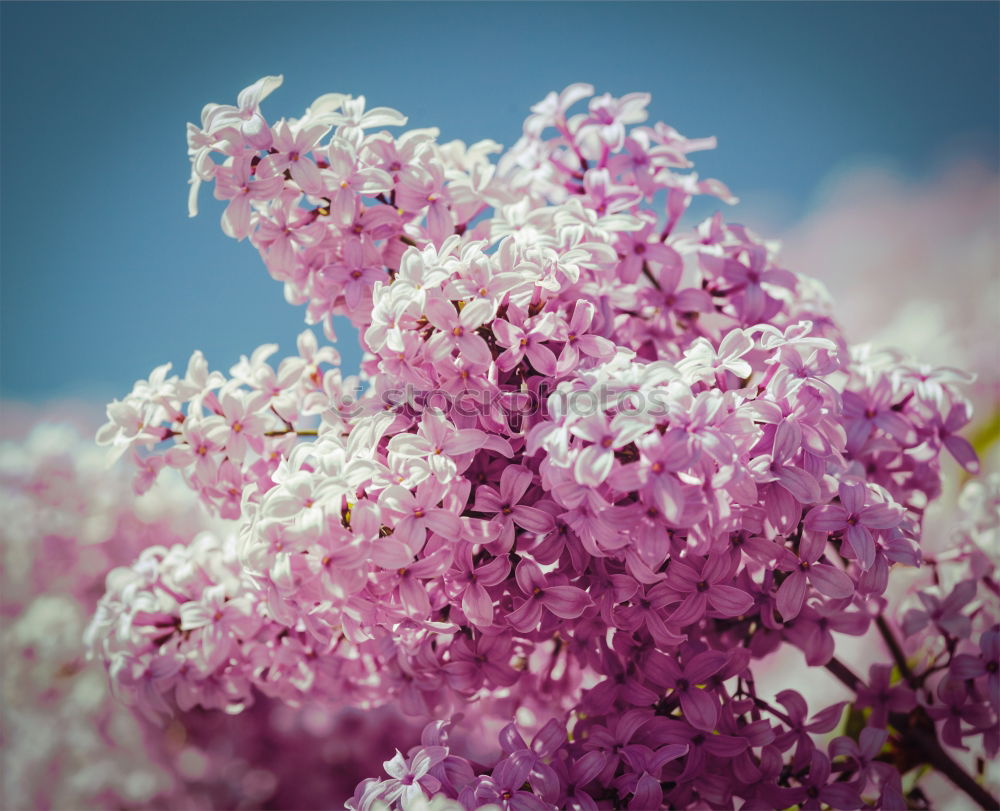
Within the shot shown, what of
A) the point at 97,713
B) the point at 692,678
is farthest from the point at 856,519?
the point at 97,713

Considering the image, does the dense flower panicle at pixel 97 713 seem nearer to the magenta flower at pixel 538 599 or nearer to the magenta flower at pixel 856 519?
the magenta flower at pixel 538 599

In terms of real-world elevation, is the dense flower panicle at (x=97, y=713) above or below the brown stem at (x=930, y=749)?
above

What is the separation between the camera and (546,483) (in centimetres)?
49

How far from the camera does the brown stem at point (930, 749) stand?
66cm

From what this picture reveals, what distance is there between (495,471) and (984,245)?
1.46 m

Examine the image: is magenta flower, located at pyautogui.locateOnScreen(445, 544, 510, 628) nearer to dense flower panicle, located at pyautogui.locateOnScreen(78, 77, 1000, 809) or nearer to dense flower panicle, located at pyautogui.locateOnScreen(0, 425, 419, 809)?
dense flower panicle, located at pyautogui.locateOnScreen(78, 77, 1000, 809)

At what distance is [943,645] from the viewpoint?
735 millimetres

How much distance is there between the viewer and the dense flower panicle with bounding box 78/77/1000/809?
49cm

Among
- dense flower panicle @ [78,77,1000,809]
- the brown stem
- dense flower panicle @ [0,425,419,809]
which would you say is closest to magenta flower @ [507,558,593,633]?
dense flower panicle @ [78,77,1000,809]

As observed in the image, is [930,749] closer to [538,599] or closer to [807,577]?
[807,577]

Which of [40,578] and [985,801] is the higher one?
[40,578]

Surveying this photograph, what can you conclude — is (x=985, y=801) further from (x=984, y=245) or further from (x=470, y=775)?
(x=984, y=245)

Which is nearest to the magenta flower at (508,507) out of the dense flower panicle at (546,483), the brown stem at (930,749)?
the dense flower panicle at (546,483)

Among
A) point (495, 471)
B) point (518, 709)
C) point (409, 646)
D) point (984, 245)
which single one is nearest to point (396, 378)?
point (495, 471)
